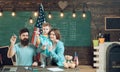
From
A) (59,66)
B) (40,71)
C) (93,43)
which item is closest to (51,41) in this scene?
(59,66)

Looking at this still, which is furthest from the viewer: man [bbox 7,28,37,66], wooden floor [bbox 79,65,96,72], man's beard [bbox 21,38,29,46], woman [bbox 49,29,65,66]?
wooden floor [bbox 79,65,96,72]

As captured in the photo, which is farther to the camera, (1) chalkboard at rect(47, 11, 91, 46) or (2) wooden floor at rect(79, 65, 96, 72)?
(1) chalkboard at rect(47, 11, 91, 46)

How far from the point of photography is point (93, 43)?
290 inches

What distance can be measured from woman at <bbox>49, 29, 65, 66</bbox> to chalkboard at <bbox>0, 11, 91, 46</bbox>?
3.21 metres

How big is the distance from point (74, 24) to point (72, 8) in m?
0.42

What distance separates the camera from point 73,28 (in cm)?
766

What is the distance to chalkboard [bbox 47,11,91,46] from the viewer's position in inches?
300

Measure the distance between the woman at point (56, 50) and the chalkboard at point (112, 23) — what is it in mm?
3454

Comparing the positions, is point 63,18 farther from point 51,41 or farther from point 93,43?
point 51,41

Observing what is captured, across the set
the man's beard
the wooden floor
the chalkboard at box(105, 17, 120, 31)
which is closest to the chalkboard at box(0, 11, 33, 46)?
the wooden floor

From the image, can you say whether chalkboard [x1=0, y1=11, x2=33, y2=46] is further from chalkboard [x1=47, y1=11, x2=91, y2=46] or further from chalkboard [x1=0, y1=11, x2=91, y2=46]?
chalkboard [x1=47, y1=11, x2=91, y2=46]

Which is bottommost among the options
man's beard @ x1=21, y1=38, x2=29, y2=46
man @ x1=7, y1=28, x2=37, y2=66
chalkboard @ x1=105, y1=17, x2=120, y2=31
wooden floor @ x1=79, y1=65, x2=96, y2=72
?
wooden floor @ x1=79, y1=65, x2=96, y2=72

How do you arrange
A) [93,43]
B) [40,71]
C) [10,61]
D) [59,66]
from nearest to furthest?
[40,71]
[59,66]
[10,61]
[93,43]

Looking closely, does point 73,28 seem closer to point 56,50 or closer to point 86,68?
point 86,68
